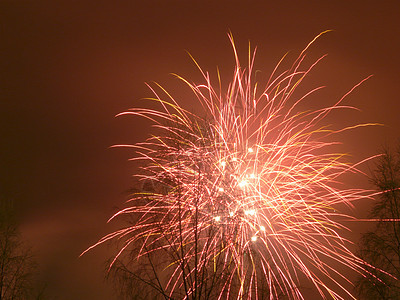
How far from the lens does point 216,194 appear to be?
49.1 feet

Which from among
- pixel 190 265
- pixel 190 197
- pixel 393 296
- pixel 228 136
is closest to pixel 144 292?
pixel 190 265

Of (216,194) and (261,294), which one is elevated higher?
(216,194)

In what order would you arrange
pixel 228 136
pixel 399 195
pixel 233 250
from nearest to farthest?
A: 1. pixel 233 250
2. pixel 228 136
3. pixel 399 195

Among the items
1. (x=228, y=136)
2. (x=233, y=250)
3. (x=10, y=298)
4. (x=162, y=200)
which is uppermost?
(x=228, y=136)

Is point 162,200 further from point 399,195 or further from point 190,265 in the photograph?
point 399,195

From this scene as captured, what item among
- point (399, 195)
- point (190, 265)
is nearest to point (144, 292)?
point (190, 265)

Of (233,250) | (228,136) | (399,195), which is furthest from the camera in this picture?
(399,195)

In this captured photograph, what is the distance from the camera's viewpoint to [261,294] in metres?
16.4

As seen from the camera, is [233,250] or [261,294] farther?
[261,294]

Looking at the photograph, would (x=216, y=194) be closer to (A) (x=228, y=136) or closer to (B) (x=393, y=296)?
(A) (x=228, y=136)

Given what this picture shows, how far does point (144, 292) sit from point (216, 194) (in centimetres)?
561

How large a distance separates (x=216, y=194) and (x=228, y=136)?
204cm

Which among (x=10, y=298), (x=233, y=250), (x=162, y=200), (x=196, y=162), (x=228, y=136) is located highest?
(x=228, y=136)

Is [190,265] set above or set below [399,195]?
below
